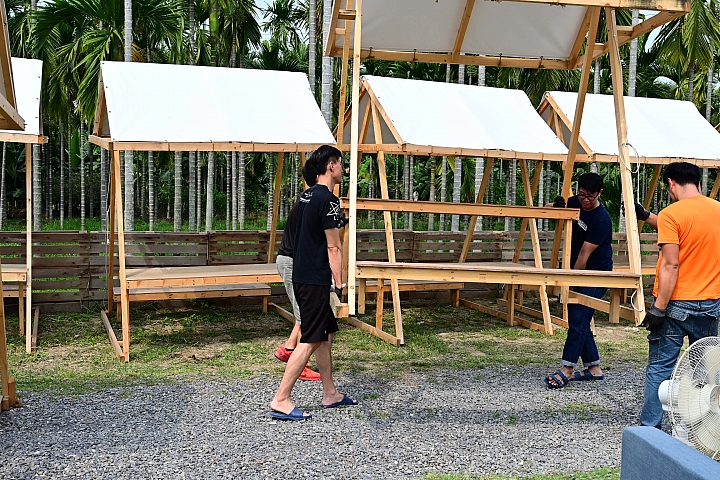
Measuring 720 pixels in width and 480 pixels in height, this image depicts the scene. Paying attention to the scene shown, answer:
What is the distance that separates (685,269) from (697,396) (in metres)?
1.11

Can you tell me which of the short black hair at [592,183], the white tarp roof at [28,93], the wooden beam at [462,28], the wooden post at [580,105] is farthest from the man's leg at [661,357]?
the white tarp roof at [28,93]

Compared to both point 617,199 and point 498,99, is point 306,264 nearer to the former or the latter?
point 498,99

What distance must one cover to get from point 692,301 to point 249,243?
7.17 metres

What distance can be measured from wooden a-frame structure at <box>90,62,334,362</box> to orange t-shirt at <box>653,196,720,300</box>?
4.48 meters

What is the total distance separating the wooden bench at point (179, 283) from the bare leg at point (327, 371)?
2.64 meters

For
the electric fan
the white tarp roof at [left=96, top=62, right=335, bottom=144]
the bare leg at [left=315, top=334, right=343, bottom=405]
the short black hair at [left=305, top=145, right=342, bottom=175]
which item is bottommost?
the bare leg at [left=315, top=334, right=343, bottom=405]

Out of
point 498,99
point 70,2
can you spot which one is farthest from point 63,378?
point 70,2

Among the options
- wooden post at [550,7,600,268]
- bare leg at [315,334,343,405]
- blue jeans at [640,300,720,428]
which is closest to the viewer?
blue jeans at [640,300,720,428]

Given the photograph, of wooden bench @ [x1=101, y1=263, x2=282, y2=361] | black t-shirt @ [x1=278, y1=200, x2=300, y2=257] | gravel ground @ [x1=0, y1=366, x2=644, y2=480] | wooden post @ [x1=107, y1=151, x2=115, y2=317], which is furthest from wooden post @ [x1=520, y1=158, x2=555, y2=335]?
wooden post @ [x1=107, y1=151, x2=115, y2=317]

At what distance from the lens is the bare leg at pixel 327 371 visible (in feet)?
18.6

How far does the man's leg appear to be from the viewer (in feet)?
16.1

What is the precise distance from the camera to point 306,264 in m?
5.53

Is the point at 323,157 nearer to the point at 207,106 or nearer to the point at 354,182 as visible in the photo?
the point at 354,182

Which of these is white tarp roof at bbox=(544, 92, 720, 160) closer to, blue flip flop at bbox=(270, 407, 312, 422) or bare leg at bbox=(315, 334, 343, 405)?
bare leg at bbox=(315, 334, 343, 405)
